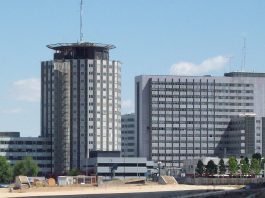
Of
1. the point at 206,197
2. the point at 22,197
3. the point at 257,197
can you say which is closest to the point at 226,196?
the point at 206,197

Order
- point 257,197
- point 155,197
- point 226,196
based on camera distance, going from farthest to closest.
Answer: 1. point 155,197
2. point 226,196
3. point 257,197

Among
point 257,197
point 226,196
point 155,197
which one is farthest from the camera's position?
point 155,197

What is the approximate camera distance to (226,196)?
135m

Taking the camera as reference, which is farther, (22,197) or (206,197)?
(22,197)

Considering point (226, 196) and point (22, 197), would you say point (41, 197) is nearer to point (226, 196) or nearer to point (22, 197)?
point (22, 197)

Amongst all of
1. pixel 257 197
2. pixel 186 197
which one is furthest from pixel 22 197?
pixel 257 197

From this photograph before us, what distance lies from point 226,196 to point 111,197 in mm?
24688

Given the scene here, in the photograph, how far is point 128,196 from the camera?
15812 cm

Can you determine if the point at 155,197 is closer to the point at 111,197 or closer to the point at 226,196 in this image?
the point at 111,197

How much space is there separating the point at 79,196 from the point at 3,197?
41.9ft

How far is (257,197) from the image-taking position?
388 feet

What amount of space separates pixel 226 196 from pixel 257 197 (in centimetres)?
1672

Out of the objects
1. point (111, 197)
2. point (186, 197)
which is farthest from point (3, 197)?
point (186, 197)

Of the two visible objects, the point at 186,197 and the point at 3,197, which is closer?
the point at 186,197
